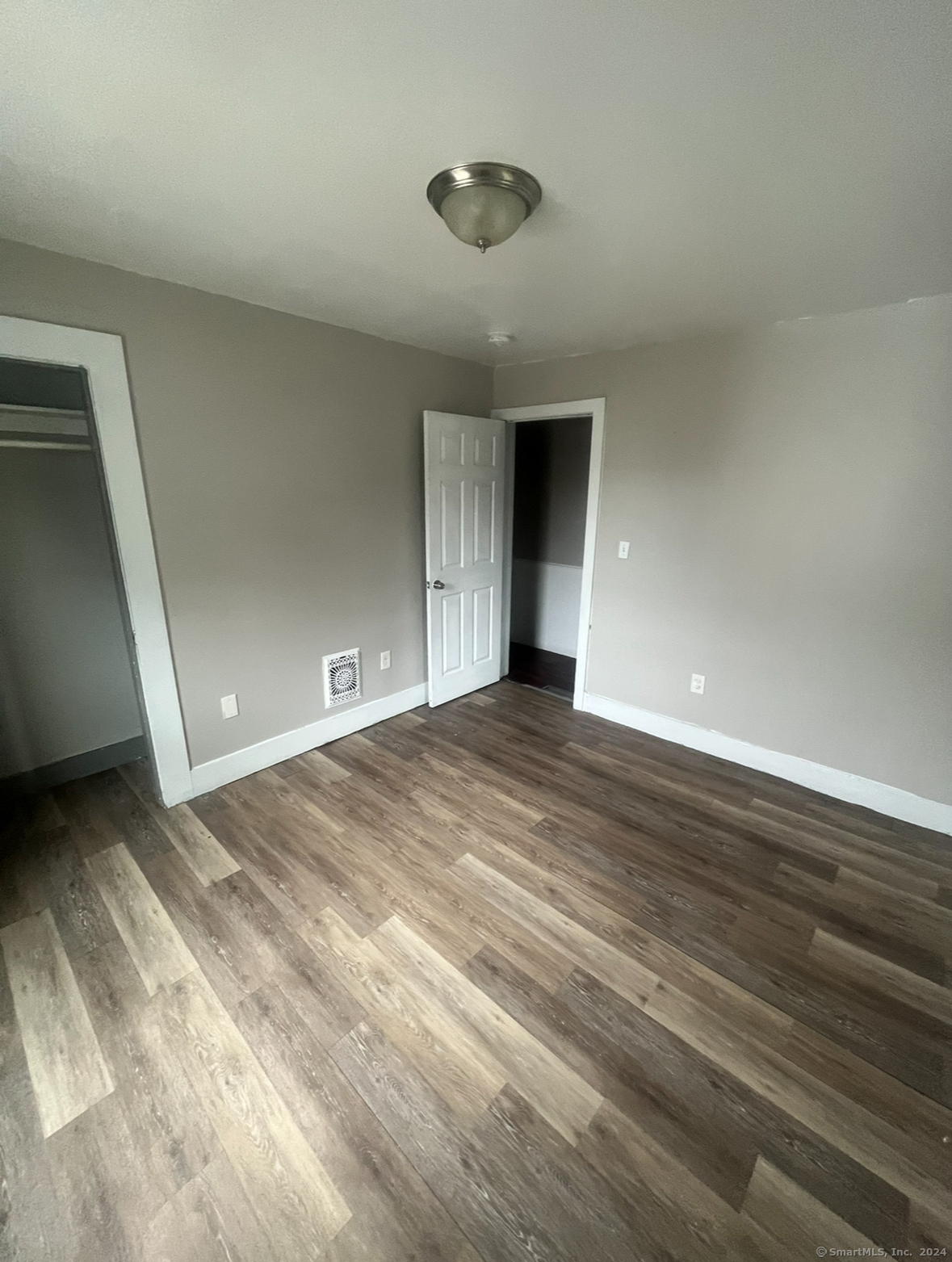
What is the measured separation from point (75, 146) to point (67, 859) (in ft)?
8.00

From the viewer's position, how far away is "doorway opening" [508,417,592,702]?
4.41m

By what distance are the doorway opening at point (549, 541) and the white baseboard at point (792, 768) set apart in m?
0.94

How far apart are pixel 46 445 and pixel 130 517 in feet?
2.43

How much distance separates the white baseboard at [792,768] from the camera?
235 centimetres

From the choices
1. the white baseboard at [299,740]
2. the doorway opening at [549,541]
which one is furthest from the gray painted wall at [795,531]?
the white baseboard at [299,740]

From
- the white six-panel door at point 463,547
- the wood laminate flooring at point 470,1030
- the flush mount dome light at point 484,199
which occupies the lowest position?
the wood laminate flooring at point 470,1030

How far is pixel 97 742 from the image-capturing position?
2.71m

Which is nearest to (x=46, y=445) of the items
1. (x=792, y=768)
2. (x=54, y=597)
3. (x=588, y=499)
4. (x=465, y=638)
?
(x=54, y=597)

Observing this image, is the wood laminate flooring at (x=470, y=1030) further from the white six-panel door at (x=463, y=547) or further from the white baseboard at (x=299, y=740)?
the white six-panel door at (x=463, y=547)

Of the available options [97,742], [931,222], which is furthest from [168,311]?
[931,222]

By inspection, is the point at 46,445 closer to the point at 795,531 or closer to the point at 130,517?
the point at 130,517

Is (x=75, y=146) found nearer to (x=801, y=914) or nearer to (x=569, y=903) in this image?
(x=569, y=903)

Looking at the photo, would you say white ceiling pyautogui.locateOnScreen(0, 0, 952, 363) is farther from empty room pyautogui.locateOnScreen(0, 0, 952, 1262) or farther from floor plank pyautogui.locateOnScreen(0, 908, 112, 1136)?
floor plank pyautogui.locateOnScreen(0, 908, 112, 1136)

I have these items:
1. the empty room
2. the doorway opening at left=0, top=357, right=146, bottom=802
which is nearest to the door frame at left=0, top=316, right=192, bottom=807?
the empty room
